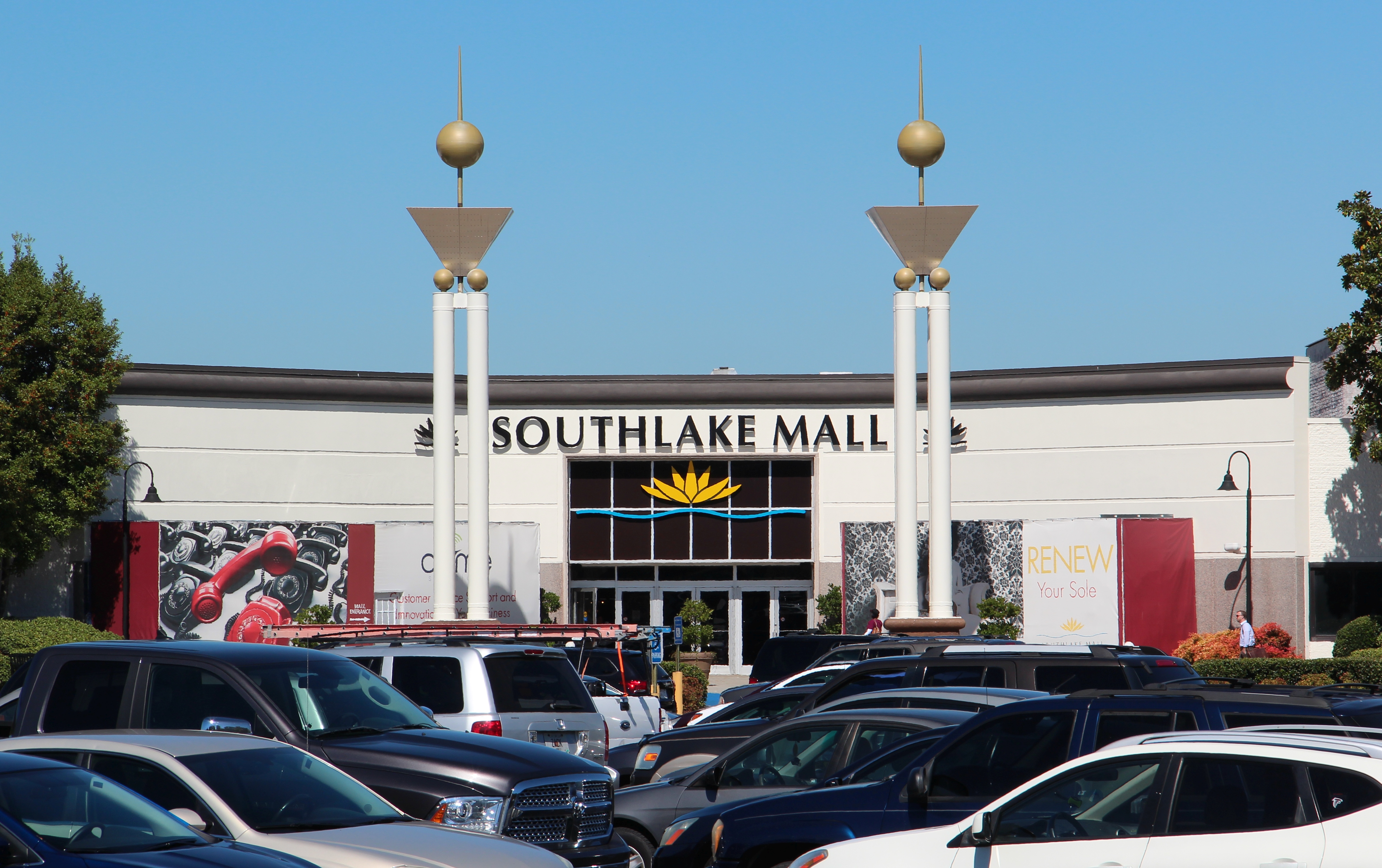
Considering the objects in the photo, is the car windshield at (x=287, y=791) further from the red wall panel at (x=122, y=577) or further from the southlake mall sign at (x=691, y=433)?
the southlake mall sign at (x=691, y=433)

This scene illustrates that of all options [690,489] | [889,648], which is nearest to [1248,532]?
[690,489]

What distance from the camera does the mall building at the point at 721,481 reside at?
37000 millimetres

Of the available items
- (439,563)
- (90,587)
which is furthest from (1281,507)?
(90,587)

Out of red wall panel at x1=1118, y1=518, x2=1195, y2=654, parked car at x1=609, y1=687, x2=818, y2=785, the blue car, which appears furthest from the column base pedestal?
the blue car

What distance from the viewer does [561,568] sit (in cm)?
4009

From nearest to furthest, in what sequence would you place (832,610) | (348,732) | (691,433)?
(348,732), (832,610), (691,433)

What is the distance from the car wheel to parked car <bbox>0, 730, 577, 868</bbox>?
295 centimetres

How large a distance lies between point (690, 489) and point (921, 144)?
14.3m

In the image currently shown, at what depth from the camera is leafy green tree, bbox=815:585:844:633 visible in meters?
38.9

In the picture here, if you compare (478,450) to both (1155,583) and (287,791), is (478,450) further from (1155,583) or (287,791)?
(287,791)

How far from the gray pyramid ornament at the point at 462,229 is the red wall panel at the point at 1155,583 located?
665 inches

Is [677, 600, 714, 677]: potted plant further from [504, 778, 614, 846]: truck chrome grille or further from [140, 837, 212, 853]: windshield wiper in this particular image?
[140, 837, 212, 853]: windshield wiper

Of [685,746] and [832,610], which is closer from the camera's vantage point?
[685,746]

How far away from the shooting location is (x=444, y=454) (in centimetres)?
2923
